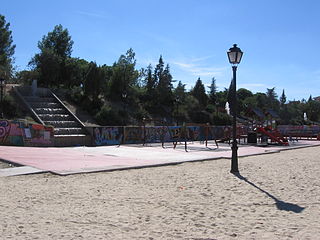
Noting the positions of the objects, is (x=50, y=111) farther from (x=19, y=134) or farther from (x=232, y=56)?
(x=232, y=56)

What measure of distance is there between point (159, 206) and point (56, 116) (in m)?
26.1

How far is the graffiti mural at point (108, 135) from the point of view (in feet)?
92.9

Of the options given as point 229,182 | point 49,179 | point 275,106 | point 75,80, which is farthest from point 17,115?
point 275,106

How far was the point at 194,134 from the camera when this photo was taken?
36656mm

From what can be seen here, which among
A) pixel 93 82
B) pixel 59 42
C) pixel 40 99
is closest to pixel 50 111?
pixel 40 99

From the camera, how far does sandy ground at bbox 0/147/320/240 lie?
5.53 metres

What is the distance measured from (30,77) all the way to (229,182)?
36.3 meters

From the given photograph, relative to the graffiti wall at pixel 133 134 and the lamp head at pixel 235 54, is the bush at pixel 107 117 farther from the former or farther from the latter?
the lamp head at pixel 235 54

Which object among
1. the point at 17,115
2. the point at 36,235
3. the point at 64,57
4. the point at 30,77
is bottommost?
the point at 36,235

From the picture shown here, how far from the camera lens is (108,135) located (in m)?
28.9

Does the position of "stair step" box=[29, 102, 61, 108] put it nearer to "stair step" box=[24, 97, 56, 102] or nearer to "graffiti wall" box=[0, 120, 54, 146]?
"stair step" box=[24, 97, 56, 102]

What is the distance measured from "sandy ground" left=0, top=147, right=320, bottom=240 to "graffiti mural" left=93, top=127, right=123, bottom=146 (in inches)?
673

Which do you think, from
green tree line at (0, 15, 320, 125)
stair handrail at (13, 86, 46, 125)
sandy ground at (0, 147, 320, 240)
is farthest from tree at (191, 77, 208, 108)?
sandy ground at (0, 147, 320, 240)

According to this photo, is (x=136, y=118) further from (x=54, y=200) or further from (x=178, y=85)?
(x=54, y=200)
